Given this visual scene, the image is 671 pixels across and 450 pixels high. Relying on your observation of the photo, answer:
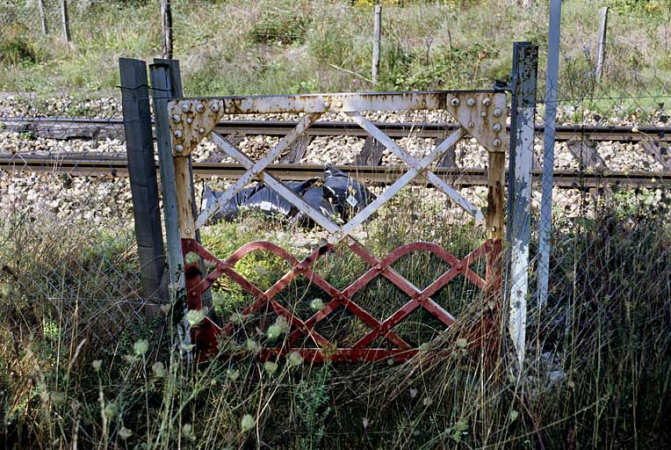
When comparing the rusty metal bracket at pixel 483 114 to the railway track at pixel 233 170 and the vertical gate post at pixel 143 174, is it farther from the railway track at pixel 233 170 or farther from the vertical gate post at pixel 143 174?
the railway track at pixel 233 170

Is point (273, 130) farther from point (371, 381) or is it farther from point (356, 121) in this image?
point (371, 381)

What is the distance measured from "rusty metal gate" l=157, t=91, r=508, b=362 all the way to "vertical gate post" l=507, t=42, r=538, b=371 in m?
0.06

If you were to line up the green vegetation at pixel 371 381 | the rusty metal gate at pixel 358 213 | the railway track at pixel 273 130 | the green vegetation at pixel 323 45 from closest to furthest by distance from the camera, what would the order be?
the green vegetation at pixel 371 381 → the rusty metal gate at pixel 358 213 → the railway track at pixel 273 130 → the green vegetation at pixel 323 45

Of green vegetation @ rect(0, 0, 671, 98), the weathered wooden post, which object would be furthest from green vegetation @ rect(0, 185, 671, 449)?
the weathered wooden post

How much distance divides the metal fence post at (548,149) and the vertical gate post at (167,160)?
1.88m

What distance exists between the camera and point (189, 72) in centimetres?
1420

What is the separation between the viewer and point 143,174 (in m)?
3.98

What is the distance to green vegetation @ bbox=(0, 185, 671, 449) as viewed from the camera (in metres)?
3.10

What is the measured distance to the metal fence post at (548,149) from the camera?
374 centimetres

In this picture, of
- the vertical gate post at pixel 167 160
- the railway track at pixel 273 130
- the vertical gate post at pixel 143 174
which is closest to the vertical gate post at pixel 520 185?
the vertical gate post at pixel 167 160

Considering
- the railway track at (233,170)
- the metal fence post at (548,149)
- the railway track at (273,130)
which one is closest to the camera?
the metal fence post at (548,149)

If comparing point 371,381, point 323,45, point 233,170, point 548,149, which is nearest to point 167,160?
point 371,381

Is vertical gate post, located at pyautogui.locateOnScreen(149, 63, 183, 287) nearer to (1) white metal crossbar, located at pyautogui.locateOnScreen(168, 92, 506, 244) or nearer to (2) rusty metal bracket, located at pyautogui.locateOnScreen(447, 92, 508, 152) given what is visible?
(1) white metal crossbar, located at pyautogui.locateOnScreen(168, 92, 506, 244)

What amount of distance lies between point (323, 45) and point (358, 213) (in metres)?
11.6
